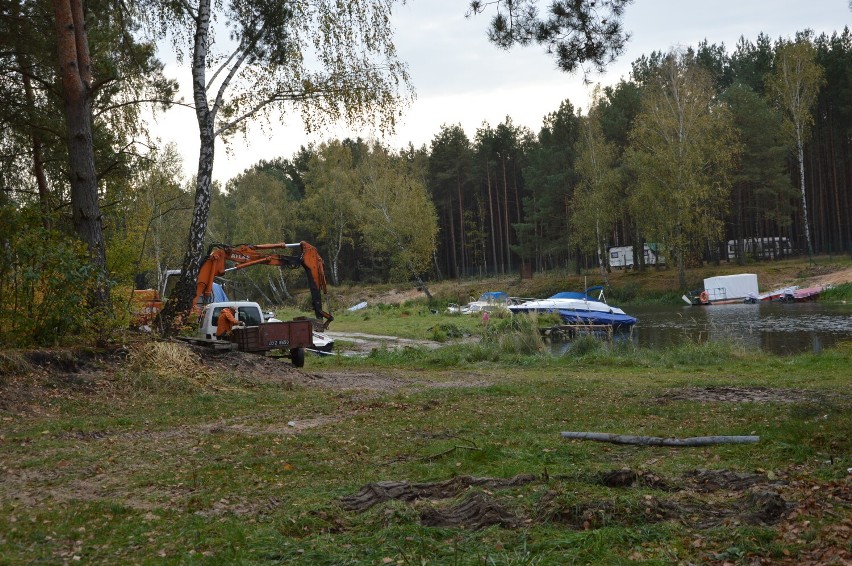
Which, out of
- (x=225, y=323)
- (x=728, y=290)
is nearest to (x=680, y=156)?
(x=728, y=290)

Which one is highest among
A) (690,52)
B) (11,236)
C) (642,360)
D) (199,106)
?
(690,52)

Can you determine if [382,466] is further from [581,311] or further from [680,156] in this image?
[680,156]

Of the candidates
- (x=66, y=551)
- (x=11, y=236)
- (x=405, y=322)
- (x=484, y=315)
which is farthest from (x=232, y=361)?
(x=405, y=322)

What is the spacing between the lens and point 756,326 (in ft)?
104

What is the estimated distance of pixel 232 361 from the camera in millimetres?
15422

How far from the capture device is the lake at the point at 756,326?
2550cm

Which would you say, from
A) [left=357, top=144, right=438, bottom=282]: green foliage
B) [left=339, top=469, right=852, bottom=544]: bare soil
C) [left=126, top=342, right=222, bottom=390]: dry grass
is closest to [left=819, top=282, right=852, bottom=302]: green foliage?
[left=357, top=144, right=438, bottom=282]: green foliage

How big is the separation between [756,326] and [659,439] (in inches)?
1047

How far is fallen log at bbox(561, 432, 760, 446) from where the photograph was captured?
23.9 feet

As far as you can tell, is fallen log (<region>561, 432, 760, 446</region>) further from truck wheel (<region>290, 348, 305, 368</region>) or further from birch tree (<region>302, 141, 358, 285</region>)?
birch tree (<region>302, 141, 358, 285</region>)

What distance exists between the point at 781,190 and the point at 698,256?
719 cm

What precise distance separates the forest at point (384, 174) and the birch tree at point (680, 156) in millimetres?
144

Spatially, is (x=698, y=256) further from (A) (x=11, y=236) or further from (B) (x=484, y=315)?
(A) (x=11, y=236)

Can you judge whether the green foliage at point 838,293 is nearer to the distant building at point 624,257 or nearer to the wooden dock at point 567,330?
the wooden dock at point 567,330
